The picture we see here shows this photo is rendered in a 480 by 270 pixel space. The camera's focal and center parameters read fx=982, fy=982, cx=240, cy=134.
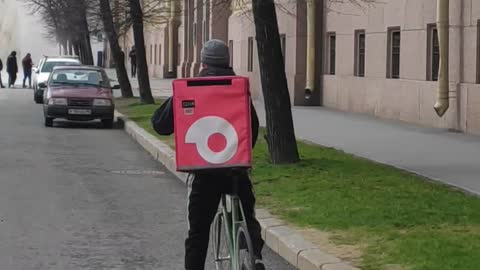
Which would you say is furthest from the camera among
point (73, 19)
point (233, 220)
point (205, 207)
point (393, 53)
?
point (73, 19)

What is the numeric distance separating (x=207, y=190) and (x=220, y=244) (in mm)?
518

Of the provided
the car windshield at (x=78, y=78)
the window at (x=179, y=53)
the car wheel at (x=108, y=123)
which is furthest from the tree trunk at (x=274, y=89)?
the window at (x=179, y=53)

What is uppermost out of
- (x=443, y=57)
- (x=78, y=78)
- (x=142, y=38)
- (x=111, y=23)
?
(x=111, y=23)

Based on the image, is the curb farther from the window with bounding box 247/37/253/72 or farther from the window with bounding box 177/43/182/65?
the window with bounding box 177/43/182/65

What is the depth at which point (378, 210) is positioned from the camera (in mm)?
9406

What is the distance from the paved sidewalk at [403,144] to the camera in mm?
12866

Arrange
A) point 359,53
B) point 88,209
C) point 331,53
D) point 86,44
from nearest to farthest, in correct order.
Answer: point 88,209 < point 359,53 < point 331,53 < point 86,44

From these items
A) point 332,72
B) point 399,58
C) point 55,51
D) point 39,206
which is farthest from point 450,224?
point 55,51

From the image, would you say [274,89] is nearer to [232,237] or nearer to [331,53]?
[232,237]

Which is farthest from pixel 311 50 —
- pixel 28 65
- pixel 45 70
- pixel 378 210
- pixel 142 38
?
pixel 28 65

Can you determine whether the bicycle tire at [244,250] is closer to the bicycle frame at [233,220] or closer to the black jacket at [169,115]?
the bicycle frame at [233,220]

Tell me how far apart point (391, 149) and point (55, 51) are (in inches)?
3194

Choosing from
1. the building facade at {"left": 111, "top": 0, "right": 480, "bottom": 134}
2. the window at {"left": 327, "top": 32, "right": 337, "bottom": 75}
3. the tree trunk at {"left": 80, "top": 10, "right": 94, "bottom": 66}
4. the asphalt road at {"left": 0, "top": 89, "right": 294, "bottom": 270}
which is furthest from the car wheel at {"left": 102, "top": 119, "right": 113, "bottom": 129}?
the tree trunk at {"left": 80, "top": 10, "right": 94, "bottom": 66}

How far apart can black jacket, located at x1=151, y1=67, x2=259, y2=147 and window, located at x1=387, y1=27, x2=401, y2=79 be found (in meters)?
16.6
